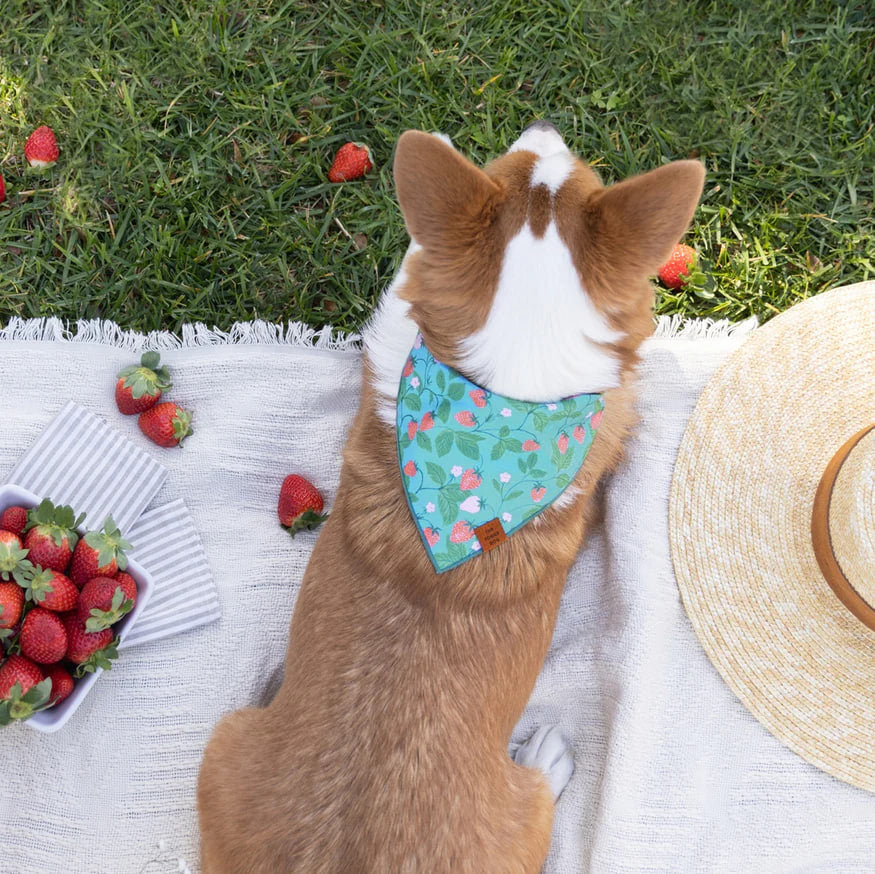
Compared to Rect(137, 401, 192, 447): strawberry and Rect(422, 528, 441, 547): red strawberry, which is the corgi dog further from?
Rect(137, 401, 192, 447): strawberry

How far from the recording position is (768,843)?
2088 mm

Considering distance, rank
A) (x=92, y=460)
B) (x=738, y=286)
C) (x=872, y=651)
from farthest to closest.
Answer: (x=738, y=286)
(x=92, y=460)
(x=872, y=651)

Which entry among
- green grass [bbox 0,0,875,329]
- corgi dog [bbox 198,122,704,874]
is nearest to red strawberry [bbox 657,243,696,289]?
green grass [bbox 0,0,875,329]

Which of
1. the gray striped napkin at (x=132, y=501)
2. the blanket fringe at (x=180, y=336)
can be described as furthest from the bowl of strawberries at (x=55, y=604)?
the blanket fringe at (x=180, y=336)

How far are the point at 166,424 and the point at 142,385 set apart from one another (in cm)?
13

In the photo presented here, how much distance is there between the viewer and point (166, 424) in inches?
88.7

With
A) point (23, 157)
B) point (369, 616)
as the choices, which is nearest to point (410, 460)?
point (369, 616)

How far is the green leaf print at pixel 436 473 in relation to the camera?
1767mm


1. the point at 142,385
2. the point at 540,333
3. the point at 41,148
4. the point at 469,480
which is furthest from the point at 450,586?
the point at 41,148

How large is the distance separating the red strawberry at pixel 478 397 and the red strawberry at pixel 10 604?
1184 millimetres

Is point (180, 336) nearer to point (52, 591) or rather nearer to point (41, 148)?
point (41, 148)

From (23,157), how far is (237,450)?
123 cm

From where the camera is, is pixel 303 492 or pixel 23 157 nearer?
pixel 303 492

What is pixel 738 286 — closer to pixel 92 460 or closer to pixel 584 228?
pixel 584 228
